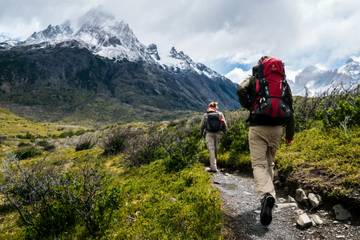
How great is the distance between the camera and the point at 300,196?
9.46 m

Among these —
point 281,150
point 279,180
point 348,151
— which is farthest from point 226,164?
point 348,151

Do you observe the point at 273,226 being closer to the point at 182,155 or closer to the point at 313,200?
the point at 313,200

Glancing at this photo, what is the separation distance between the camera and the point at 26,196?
9.65 metres

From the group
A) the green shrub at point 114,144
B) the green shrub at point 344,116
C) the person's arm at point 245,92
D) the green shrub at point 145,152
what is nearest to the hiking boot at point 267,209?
the person's arm at point 245,92

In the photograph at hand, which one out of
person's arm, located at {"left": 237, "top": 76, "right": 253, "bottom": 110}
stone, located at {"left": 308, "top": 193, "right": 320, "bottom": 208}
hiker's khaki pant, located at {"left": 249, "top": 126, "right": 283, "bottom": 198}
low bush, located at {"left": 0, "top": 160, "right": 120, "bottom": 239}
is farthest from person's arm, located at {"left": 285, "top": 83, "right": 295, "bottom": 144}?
low bush, located at {"left": 0, "top": 160, "right": 120, "bottom": 239}

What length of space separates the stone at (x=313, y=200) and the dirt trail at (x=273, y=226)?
7.5 inches

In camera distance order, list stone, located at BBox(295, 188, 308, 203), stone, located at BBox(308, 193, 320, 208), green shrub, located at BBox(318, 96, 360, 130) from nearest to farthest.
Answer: stone, located at BBox(308, 193, 320, 208) → stone, located at BBox(295, 188, 308, 203) → green shrub, located at BBox(318, 96, 360, 130)

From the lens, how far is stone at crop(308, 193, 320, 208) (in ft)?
28.8

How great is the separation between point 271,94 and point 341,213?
109 inches

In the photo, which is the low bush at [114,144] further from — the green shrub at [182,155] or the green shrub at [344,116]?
the green shrub at [344,116]

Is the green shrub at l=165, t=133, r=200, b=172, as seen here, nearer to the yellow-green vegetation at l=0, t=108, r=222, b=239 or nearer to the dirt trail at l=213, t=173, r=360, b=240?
the yellow-green vegetation at l=0, t=108, r=222, b=239

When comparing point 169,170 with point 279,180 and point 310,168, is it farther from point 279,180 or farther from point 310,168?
point 310,168

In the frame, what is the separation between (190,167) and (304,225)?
581cm

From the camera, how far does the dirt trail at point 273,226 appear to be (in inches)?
292
